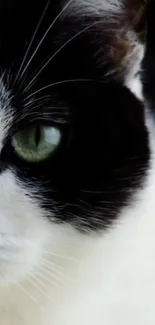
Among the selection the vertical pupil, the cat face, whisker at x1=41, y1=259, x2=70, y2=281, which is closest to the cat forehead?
the cat face

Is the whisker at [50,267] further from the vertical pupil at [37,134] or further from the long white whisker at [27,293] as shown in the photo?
the vertical pupil at [37,134]

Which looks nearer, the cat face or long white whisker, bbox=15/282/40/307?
the cat face

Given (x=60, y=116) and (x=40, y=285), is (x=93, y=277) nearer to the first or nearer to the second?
(x=40, y=285)

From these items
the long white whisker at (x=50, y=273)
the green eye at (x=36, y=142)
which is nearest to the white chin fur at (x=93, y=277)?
the long white whisker at (x=50, y=273)

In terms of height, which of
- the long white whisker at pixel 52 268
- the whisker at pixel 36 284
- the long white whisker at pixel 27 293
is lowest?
the long white whisker at pixel 27 293

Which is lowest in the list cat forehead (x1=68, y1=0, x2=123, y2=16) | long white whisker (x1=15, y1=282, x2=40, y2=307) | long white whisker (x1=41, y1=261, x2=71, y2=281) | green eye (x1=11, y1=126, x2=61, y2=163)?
long white whisker (x1=15, y1=282, x2=40, y2=307)

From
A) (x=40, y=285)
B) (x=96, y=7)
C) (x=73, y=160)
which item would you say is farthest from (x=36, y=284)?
(x=96, y=7)

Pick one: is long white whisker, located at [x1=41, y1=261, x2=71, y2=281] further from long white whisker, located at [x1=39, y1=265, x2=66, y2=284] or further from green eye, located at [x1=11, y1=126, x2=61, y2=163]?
green eye, located at [x1=11, y1=126, x2=61, y2=163]
